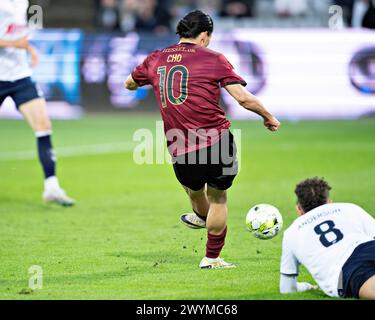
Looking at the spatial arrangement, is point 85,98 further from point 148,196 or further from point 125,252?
point 125,252

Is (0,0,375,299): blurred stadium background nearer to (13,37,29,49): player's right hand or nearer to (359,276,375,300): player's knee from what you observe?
(359,276,375,300): player's knee

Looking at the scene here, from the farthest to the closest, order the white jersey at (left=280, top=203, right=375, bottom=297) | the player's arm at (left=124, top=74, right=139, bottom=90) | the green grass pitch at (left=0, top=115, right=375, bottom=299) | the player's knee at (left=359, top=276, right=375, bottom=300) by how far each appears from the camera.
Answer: the player's arm at (left=124, top=74, right=139, bottom=90) → the green grass pitch at (left=0, top=115, right=375, bottom=299) → the white jersey at (left=280, top=203, right=375, bottom=297) → the player's knee at (left=359, top=276, right=375, bottom=300)

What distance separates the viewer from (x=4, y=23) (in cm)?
1132

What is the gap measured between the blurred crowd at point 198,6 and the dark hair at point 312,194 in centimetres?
1425

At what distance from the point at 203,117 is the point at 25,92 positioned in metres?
4.19

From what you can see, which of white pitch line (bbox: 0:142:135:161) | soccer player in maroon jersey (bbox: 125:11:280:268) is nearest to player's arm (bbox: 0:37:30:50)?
soccer player in maroon jersey (bbox: 125:11:280:268)

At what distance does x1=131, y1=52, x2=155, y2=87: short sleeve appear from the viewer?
25.4 ft

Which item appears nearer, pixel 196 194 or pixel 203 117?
pixel 203 117

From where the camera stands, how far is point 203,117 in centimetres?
743

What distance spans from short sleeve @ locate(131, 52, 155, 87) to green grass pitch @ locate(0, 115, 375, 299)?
1.50 metres

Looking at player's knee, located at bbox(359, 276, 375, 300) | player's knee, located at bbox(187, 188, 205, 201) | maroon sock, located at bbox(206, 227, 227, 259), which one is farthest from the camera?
player's knee, located at bbox(187, 188, 205, 201)

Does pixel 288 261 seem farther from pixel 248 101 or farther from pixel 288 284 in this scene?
pixel 248 101

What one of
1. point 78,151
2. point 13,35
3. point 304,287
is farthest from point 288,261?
point 78,151

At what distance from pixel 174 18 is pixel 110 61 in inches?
109
